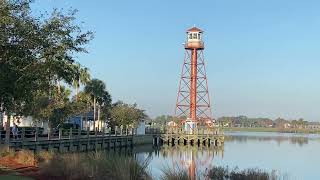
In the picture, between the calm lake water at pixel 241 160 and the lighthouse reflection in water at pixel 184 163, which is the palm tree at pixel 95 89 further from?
the lighthouse reflection in water at pixel 184 163

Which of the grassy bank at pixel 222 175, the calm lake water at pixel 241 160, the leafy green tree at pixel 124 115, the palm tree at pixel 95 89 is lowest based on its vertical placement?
the calm lake water at pixel 241 160

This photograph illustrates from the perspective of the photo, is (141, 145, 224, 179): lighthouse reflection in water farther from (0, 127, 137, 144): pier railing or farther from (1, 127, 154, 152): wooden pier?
(0, 127, 137, 144): pier railing

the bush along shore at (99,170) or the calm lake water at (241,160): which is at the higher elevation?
the bush along shore at (99,170)

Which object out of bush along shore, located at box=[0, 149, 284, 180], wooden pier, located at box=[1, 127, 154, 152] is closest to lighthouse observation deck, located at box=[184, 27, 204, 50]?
wooden pier, located at box=[1, 127, 154, 152]

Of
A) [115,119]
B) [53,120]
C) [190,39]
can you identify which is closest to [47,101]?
[53,120]

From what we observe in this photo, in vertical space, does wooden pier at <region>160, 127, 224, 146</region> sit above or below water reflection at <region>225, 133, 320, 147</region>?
above

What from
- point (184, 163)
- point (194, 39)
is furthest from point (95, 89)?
point (184, 163)

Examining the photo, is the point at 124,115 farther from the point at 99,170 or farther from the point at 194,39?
the point at 99,170

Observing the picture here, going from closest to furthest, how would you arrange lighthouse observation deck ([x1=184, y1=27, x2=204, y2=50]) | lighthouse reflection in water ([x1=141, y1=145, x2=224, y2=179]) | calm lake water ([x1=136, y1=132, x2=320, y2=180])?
lighthouse reflection in water ([x1=141, y1=145, x2=224, y2=179])
calm lake water ([x1=136, y1=132, x2=320, y2=180])
lighthouse observation deck ([x1=184, y1=27, x2=204, y2=50])

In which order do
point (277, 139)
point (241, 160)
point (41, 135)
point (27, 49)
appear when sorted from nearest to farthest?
point (27, 49)
point (41, 135)
point (241, 160)
point (277, 139)

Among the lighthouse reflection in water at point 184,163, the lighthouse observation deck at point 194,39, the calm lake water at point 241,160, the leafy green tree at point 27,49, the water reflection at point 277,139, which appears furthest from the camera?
the water reflection at point 277,139

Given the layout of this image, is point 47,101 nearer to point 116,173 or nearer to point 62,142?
point 62,142

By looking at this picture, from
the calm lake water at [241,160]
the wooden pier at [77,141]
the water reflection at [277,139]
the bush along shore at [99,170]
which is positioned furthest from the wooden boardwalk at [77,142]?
the water reflection at [277,139]

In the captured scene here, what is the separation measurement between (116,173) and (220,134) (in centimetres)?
7402
